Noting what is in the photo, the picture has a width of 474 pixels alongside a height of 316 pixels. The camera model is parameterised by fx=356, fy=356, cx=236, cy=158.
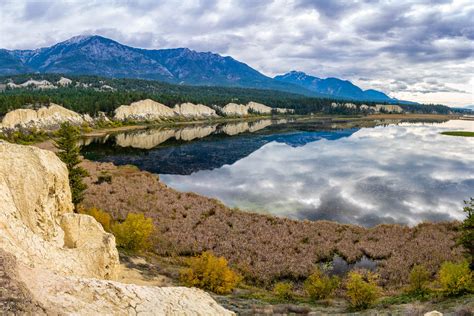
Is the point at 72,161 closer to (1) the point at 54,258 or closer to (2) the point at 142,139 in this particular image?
(1) the point at 54,258

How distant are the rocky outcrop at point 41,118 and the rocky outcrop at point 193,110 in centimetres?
5840

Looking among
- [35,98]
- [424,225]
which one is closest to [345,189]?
[424,225]

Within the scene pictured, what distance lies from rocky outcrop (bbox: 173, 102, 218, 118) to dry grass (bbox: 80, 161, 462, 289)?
133137 millimetres

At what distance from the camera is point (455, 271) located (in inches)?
717

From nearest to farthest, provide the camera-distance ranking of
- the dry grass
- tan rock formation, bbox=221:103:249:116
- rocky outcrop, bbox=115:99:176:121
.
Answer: the dry grass, rocky outcrop, bbox=115:99:176:121, tan rock formation, bbox=221:103:249:116

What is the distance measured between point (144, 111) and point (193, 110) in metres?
30.6

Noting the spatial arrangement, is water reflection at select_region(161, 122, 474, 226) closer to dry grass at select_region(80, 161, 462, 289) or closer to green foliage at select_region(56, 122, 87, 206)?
dry grass at select_region(80, 161, 462, 289)

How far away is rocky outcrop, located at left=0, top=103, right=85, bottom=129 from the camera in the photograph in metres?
93.1

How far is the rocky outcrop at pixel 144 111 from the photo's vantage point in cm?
14188

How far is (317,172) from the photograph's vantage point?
59062 millimetres

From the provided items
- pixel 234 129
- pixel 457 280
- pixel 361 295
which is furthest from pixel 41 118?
pixel 457 280

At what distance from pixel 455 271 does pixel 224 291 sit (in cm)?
1234

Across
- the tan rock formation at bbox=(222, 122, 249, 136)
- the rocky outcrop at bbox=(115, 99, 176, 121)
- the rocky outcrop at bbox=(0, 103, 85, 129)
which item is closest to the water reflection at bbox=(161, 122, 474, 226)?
the tan rock formation at bbox=(222, 122, 249, 136)

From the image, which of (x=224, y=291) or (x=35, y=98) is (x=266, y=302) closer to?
(x=224, y=291)
